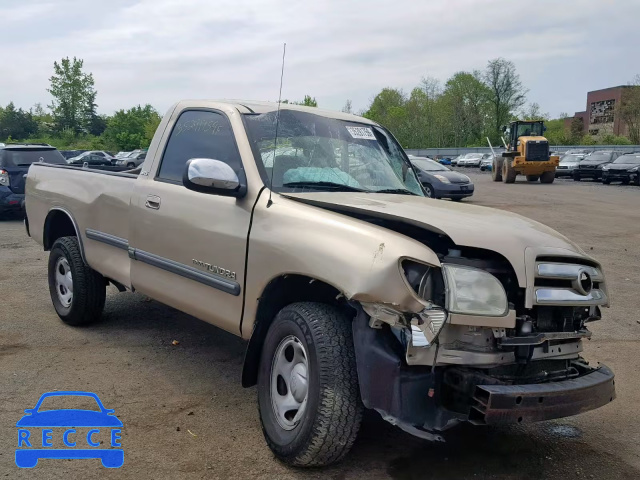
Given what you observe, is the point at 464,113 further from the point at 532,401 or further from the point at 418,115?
the point at 532,401

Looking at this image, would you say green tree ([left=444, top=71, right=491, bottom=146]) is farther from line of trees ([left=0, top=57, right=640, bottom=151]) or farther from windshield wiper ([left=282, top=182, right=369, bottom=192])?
windshield wiper ([left=282, top=182, right=369, bottom=192])

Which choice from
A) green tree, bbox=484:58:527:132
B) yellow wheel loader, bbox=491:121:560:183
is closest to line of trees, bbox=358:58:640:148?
green tree, bbox=484:58:527:132

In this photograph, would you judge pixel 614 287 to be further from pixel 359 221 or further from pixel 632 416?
pixel 359 221

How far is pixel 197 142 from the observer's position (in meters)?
4.62

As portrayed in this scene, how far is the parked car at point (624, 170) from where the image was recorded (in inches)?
1167

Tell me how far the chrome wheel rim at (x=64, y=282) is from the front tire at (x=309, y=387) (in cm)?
303

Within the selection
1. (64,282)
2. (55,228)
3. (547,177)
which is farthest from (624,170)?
(64,282)

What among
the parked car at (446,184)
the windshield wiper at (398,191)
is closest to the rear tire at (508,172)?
the parked car at (446,184)

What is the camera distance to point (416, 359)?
2955 mm

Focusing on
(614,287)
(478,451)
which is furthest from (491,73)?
(478,451)

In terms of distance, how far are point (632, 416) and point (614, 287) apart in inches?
168

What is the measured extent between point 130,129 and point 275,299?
80537mm

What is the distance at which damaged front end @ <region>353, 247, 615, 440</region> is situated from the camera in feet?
9.62

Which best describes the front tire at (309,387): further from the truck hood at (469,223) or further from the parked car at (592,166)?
the parked car at (592,166)
